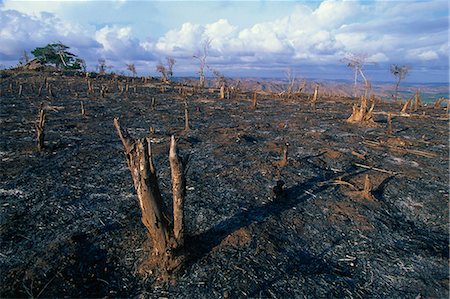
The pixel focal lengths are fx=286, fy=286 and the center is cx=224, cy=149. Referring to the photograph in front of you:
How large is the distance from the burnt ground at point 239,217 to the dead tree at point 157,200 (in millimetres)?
256

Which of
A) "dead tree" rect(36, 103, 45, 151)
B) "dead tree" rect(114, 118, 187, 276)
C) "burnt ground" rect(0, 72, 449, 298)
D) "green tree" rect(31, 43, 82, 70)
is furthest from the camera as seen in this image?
"green tree" rect(31, 43, 82, 70)

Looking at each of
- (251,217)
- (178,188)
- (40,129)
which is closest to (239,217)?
(251,217)

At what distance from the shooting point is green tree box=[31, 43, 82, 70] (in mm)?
35344

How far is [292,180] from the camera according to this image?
668cm

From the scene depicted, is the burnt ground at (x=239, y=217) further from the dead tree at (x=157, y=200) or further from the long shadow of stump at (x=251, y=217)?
the dead tree at (x=157, y=200)

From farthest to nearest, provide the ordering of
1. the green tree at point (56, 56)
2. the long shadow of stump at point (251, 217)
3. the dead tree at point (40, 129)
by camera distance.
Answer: the green tree at point (56, 56)
the dead tree at point (40, 129)
the long shadow of stump at point (251, 217)

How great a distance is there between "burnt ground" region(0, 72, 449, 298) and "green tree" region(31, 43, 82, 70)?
1194 inches

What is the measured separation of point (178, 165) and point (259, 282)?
184 cm

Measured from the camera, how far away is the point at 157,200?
12.3 ft

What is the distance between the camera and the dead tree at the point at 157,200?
11.5 ft

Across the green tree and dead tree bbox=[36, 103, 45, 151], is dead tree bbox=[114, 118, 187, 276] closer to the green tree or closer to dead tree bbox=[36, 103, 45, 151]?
dead tree bbox=[36, 103, 45, 151]

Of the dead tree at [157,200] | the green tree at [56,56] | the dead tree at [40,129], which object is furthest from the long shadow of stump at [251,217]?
the green tree at [56,56]

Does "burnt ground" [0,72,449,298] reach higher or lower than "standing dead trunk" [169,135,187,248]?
lower

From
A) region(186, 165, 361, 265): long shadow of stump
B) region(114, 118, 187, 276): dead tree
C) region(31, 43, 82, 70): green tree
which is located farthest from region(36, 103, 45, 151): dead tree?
region(31, 43, 82, 70): green tree
